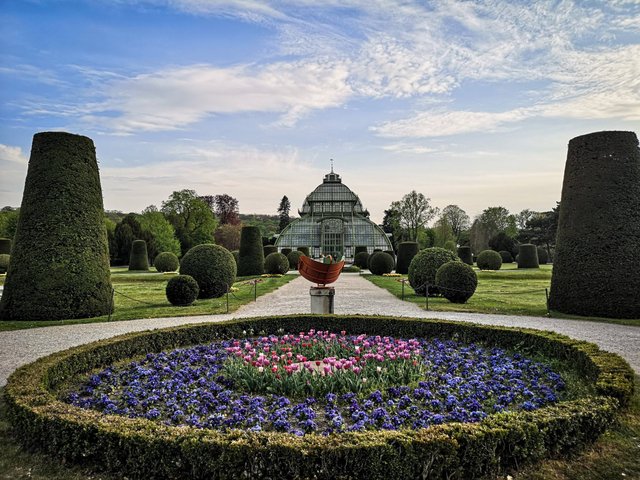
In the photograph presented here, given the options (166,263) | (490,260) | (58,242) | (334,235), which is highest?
(334,235)

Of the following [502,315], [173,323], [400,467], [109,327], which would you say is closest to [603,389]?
[400,467]

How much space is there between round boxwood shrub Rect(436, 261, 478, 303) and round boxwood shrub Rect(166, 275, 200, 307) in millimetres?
8196

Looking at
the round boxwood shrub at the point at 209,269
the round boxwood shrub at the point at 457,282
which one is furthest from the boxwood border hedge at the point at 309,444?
the round boxwood shrub at the point at 209,269

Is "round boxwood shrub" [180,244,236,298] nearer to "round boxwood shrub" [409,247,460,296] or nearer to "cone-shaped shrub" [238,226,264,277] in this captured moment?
"round boxwood shrub" [409,247,460,296]

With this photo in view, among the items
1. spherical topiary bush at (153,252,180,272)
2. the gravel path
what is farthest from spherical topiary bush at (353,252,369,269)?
the gravel path

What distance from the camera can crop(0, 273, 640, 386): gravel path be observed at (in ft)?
27.0

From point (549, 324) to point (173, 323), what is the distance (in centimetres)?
920

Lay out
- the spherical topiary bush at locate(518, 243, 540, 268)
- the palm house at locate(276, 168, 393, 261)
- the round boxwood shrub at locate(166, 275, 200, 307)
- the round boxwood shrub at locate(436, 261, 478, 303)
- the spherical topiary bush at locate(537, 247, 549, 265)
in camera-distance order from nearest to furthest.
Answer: the round boxwood shrub at locate(166, 275, 200, 307), the round boxwood shrub at locate(436, 261, 478, 303), the spherical topiary bush at locate(518, 243, 540, 268), the spherical topiary bush at locate(537, 247, 549, 265), the palm house at locate(276, 168, 393, 261)

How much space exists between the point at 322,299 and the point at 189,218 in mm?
45070

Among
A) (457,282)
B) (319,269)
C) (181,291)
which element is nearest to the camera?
(319,269)

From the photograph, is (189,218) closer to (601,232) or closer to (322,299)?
(322,299)

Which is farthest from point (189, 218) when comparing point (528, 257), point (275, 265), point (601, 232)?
point (601, 232)

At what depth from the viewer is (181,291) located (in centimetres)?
1470

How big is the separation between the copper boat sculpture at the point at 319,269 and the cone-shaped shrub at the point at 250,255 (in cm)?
1965
